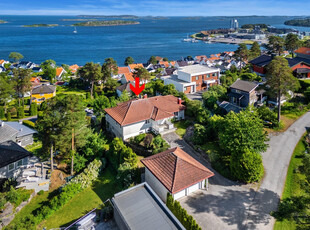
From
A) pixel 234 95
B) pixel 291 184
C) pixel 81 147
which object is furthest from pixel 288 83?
pixel 81 147

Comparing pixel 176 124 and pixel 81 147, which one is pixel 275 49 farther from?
pixel 81 147

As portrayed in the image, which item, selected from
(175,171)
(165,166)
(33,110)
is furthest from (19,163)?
(33,110)

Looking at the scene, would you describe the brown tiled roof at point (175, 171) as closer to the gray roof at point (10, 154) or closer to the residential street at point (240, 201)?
the residential street at point (240, 201)

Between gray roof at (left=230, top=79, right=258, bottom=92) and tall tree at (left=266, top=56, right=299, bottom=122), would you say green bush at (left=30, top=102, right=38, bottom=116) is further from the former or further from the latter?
tall tree at (left=266, top=56, right=299, bottom=122)

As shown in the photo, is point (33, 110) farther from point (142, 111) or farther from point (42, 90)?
point (142, 111)

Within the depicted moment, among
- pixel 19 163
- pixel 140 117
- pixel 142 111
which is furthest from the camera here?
pixel 142 111
